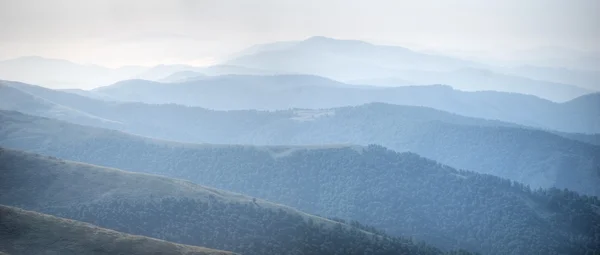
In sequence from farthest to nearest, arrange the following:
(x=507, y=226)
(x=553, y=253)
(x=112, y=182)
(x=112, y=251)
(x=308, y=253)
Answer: (x=507, y=226) < (x=553, y=253) < (x=112, y=182) < (x=308, y=253) < (x=112, y=251)

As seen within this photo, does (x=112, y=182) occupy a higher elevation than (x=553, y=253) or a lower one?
higher

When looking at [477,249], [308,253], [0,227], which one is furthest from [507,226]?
[0,227]

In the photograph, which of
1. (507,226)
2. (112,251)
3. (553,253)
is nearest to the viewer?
(112,251)

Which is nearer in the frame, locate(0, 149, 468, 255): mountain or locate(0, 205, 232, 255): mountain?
locate(0, 205, 232, 255): mountain

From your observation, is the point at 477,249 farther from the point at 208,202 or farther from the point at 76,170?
the point at 76,170
